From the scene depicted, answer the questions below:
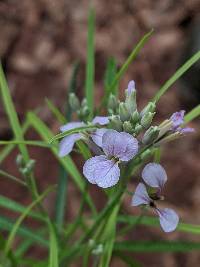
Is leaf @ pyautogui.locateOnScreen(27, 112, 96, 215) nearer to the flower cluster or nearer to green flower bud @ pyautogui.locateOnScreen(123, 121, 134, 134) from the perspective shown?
the flower cluster

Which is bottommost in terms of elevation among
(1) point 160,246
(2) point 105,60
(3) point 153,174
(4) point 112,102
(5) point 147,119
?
(1) point 160,246

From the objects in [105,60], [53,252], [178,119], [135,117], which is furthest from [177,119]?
[105,60]

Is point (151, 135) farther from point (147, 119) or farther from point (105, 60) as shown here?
point (105, 60)

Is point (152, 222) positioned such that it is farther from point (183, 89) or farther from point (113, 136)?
point (183, 89)

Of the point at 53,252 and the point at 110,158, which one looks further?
the point at 53,252

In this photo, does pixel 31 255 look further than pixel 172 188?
No

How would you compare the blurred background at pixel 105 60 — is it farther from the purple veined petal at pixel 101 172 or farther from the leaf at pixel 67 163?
the purple veined petal at pixel 101 172

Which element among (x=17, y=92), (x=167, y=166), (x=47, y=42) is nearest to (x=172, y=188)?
(x=167, y=166)
